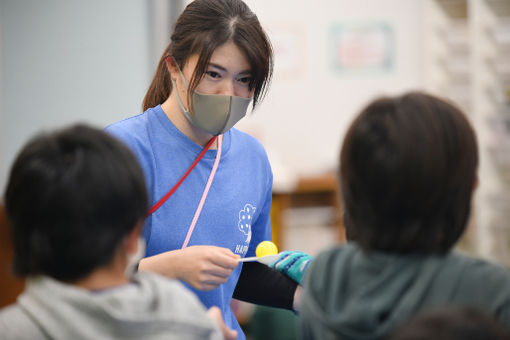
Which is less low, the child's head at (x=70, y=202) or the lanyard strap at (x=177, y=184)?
the child's head at (x=70, y=202)

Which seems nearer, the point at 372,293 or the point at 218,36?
the point at 372,293

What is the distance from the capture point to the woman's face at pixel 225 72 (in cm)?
131

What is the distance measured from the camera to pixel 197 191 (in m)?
1.35

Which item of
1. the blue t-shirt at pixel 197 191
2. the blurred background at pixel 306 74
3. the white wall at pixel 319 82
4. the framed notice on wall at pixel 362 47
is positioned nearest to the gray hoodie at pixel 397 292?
the blue t-shirt at pixel 197 191

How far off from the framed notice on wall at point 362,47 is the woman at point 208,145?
342 centimetres

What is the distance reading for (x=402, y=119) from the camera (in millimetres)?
841

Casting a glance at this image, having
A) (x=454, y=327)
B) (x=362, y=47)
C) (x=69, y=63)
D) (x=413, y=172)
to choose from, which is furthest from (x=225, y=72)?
(x=362, y=47)

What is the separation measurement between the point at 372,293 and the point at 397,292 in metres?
0.03

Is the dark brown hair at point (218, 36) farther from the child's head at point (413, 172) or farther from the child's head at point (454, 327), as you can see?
the child's head at point (454, 327)

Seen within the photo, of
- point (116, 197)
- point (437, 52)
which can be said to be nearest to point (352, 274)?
point (116, 197)

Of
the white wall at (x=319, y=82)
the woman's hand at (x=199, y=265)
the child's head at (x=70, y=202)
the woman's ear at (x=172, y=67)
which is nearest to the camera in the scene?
the child's head at (x=70, y=202)

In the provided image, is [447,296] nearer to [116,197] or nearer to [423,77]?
[116,197]

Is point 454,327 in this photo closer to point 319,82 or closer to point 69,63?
point 69,63

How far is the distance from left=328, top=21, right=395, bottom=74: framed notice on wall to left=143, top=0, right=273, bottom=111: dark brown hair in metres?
3.45
